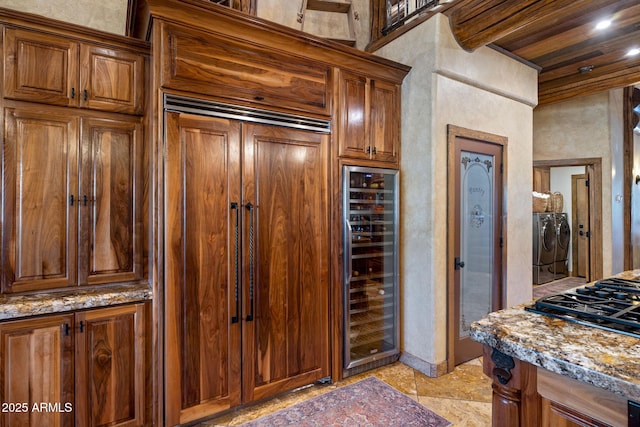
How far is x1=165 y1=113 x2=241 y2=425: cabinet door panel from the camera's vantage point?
1.98 meters

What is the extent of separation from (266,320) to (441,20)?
2.76 metres

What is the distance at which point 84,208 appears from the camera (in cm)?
209

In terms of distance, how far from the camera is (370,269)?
2.89m

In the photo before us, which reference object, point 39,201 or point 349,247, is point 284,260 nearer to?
point 349,247

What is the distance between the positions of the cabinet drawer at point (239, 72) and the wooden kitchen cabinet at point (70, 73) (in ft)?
1.39

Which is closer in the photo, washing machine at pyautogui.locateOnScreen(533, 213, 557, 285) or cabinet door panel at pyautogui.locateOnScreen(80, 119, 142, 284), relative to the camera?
cabinet door panel at pyautogui.locateOnScreen(80, 119, 142, 284)

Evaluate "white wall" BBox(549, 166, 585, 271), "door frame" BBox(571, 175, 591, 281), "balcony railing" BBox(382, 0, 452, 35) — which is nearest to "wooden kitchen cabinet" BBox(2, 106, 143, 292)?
"balcony railing" BBox(382, 0, 452, 35)

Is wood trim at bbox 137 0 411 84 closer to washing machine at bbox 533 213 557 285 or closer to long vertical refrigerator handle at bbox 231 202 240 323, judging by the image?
long vertical refrigerator handle at bbox 231 202 240 323

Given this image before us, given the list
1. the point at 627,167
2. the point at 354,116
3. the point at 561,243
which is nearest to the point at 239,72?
the point at 354,116

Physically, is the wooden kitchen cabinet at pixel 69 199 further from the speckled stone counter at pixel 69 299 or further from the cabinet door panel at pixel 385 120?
the cabinet door panel at pixel 385 120

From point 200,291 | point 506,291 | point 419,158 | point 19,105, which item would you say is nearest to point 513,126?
point 419,158

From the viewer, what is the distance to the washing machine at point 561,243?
6.24 metres

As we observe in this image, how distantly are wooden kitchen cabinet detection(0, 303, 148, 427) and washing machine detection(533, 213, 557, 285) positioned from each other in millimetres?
6308

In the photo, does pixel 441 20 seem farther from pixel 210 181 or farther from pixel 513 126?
pixel 210 181
